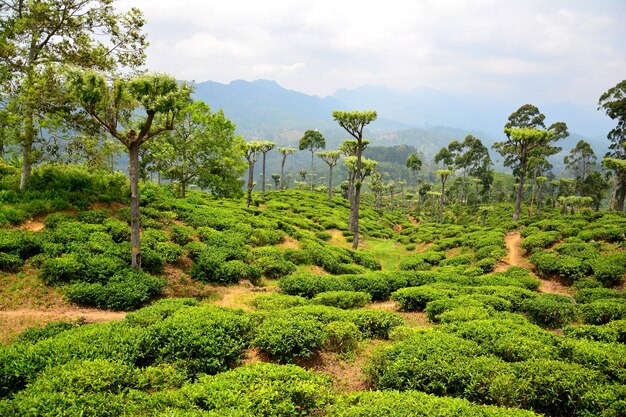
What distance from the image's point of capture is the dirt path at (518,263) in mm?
18719

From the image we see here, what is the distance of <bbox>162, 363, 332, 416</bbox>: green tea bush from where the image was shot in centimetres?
607

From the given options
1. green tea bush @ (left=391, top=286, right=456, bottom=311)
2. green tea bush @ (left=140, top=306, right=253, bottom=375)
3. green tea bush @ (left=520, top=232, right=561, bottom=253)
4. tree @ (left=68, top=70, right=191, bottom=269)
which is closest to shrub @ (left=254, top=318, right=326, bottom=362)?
green tea bush @ (left=140, top=306, right=253, bottom=375)

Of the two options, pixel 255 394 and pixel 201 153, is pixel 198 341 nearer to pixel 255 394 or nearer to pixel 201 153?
pixel 255 394

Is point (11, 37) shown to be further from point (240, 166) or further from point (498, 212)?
point (498, 212)

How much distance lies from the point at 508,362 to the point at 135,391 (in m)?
8.35

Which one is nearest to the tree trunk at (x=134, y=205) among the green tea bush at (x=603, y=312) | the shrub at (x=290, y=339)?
the shrub at (x=290, y=339)

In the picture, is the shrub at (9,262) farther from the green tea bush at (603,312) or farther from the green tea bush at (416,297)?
the green tea bush at (603,312)

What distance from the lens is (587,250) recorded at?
818 inches

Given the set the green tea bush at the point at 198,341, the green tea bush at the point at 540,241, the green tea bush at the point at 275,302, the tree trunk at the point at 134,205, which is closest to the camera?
the green tea bush at the point at 198,341

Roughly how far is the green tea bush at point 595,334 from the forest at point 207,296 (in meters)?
0.06

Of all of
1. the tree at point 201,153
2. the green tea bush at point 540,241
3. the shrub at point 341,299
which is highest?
the tree at point 201,153

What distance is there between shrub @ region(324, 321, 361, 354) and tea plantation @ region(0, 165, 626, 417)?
0.05 metres

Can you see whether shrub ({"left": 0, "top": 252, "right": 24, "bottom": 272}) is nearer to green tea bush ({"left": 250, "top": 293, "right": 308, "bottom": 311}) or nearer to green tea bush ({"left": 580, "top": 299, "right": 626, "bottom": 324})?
green tea bush ({"left": 250, "top": 293, "right": 308, "bottom": 311})

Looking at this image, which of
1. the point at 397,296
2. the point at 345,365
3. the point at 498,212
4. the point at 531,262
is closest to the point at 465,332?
the point at 345,365
